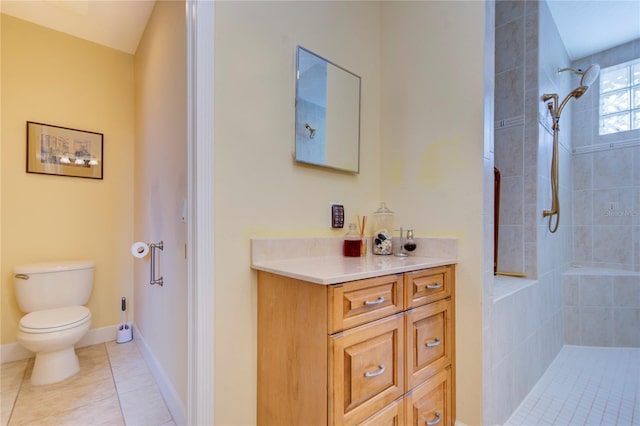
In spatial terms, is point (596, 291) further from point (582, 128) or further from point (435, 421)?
point (435, 421)

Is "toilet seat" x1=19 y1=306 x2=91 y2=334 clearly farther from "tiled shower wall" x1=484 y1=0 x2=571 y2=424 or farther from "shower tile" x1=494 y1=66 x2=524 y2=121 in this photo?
"shower tile" x1=494 y1=66 x2=524 y2=121

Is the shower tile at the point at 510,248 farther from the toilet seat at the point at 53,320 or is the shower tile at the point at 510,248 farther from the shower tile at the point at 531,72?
the toilet seat at the point at 53,320

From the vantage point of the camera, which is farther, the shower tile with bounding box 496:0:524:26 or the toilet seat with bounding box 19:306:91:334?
the shower tile with bounding box 496:0:524:26

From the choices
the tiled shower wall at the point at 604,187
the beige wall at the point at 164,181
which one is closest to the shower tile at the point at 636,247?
the tiled shower wall at the point at 604,187

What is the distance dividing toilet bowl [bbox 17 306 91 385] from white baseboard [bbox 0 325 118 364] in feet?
1.54

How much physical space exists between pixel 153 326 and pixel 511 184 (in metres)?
2.81

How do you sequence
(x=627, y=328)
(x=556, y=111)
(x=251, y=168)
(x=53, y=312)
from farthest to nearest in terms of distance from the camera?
(x=627, y=328)
(x=556, y=111)
(x=53, y=312)
(x=251, y=168)

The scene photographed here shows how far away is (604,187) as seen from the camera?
2.92 meters

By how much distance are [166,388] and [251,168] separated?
139 cm

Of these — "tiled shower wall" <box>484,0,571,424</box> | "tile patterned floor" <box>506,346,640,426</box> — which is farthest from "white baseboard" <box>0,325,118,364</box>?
"tiled shower wall" <box>484,0,571,424</box>

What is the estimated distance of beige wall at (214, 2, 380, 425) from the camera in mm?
1224

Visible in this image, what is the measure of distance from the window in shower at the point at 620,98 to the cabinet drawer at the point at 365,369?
11.1 ft

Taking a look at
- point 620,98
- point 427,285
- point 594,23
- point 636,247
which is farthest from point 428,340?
point 620,98

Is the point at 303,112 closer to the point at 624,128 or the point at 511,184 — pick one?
the point at 511,184
